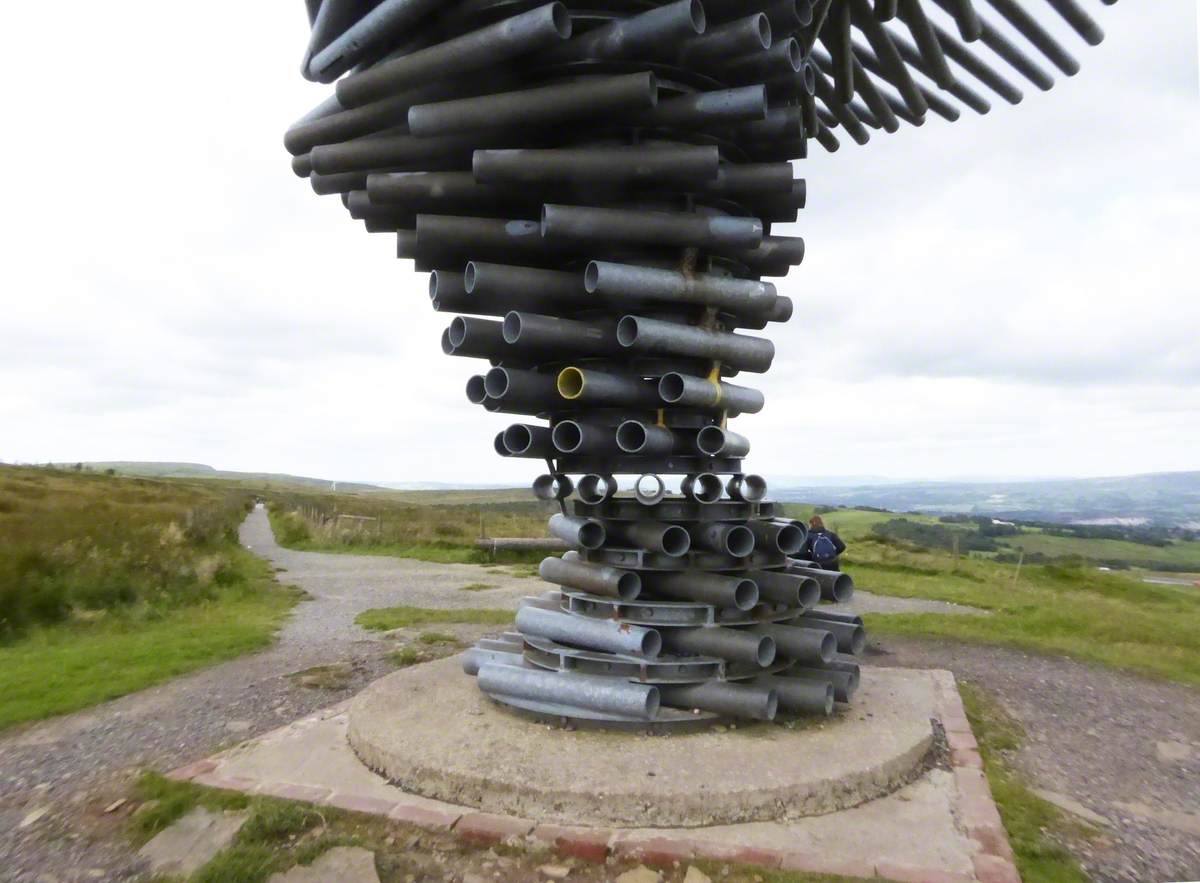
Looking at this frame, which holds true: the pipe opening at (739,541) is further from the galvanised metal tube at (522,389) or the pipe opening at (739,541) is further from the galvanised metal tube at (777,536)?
the galvanised metal tube at (522,389)

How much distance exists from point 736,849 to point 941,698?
10.6ft

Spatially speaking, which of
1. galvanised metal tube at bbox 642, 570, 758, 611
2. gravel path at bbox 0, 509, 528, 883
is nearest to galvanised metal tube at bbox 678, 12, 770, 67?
galvanised metal tube at bbox 642, 570, 758, 611

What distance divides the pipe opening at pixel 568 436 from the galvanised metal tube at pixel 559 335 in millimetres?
558

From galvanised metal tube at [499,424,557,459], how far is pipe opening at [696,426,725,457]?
1.11 metres

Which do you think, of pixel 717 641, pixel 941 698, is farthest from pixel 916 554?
pixel 717 641

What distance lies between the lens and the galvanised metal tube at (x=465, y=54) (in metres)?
5.02

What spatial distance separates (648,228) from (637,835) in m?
3.84

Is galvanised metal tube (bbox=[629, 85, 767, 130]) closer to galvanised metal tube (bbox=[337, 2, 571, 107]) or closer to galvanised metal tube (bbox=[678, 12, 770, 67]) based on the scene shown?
galvanised metal tube (bbox=[678, 12, 770, 67])

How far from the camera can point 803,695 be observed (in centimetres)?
561

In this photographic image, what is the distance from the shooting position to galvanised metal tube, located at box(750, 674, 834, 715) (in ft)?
18.3

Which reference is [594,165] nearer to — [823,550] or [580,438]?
[580,438]

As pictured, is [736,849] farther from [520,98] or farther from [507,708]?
[520,98]

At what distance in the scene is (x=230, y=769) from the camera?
5.22 metres

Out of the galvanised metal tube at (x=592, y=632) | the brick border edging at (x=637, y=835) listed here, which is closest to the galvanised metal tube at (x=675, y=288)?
the galvanised metal tube at (x=592, y=632)
